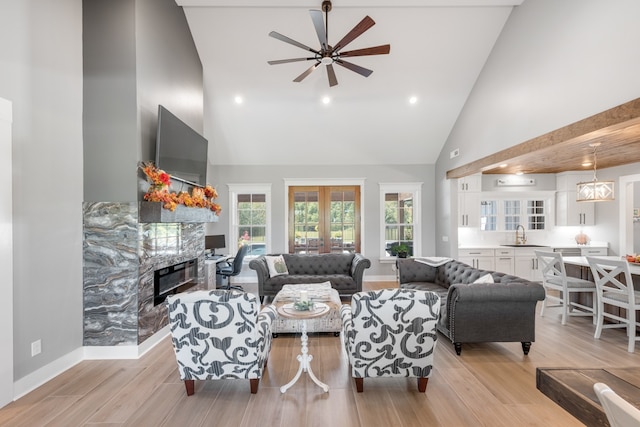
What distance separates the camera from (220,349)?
2.69 metres

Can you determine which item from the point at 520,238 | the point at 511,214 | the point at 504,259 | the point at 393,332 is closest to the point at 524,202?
the point at 511,214

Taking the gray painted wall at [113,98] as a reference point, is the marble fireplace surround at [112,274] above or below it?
below

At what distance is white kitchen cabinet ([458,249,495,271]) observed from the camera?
7156mm

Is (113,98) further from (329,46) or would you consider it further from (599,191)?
(599,191)

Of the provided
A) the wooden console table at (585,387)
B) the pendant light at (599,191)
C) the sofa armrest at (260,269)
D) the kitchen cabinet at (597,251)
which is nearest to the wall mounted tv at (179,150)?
the sofa armrest at (260,269)

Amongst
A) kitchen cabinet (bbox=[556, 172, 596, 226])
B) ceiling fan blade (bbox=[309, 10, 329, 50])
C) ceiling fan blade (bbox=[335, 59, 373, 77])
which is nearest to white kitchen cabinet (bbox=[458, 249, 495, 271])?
kitchen cabinet (bbox=[556, 172, 596, 226])

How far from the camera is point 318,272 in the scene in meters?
6.30

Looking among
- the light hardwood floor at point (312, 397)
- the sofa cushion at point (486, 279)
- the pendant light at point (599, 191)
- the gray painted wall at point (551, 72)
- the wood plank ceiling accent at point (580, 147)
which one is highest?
the gray painted wall at point (551, 72)

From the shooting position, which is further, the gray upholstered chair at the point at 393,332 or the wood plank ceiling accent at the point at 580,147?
the wood plank ceiling accent at the point at 580,147

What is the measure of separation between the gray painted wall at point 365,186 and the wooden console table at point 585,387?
644cm

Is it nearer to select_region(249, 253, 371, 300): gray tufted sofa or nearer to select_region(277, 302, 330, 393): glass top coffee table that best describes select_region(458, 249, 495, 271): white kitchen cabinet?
select_region(249, 253, 371, 300): gray tufted sofa

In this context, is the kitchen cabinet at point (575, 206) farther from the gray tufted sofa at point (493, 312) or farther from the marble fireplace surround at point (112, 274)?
the marble fireplace surround at point (112, 274)

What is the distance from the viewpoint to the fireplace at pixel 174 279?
12.9 feet

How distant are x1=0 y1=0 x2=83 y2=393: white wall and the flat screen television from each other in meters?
3.34
